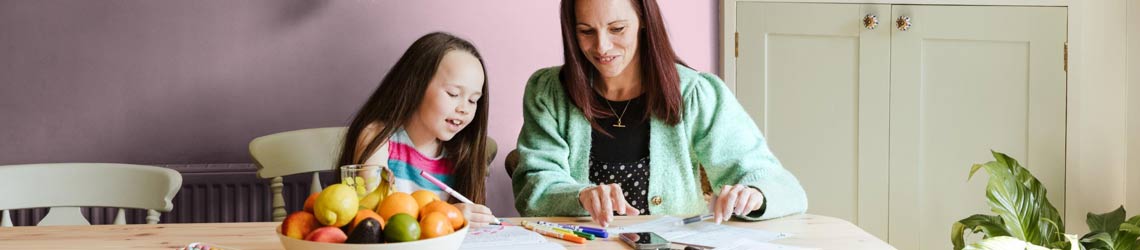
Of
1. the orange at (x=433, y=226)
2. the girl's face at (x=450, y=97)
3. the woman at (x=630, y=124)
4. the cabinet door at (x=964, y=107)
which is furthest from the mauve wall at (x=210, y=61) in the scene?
the orange at (x=433, y=226)

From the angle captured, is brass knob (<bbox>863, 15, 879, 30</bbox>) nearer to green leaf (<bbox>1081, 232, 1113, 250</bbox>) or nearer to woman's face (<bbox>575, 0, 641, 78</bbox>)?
green leaf (<bbox>1081, 232, 1113, 250</bbox>)

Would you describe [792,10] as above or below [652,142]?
above

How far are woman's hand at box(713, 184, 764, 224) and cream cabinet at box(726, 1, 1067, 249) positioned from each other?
1127 millimetres

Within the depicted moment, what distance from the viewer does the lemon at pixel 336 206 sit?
4.92 feet

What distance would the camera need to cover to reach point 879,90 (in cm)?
304

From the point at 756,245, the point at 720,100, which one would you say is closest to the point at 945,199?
the point at 720,100

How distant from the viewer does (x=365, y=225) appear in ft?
4.85

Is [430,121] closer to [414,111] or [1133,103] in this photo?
[414,111]

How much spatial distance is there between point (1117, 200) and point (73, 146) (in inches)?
101

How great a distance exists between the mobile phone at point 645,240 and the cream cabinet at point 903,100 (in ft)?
4.27

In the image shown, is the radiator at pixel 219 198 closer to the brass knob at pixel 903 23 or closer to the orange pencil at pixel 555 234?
the orange pencil at pixel 555 234

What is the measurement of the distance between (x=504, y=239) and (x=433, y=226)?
1.02 ft

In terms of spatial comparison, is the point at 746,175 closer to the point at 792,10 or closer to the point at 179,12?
the point at 792,10

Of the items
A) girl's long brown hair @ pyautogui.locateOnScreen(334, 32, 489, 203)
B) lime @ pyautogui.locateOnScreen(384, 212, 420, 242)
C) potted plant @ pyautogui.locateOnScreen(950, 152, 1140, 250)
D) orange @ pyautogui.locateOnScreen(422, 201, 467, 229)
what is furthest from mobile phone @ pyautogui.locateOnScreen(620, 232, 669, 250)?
potted plant @ pyautogui.locateOnScreen(950, 152, 1140, 250)
